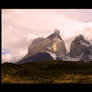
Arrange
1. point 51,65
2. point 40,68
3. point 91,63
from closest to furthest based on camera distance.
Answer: point 40,68, point 51,65, point 91,63
